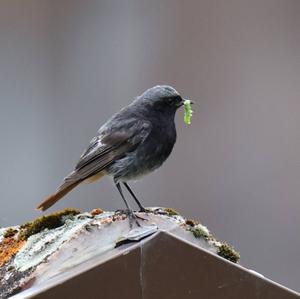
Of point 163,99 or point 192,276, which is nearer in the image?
point 192,276

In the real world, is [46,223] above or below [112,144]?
below

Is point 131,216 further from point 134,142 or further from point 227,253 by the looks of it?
point 134,142

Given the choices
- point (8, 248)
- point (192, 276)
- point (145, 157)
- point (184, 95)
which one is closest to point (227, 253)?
point (192, 276)

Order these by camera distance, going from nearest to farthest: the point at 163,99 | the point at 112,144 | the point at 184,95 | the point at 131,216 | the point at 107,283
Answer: the point at 107,283 < the point at 131,216 < the point at 112,144 < the point at 163,99 < the point at 184,95

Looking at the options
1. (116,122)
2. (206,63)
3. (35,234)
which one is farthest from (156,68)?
(35,234)

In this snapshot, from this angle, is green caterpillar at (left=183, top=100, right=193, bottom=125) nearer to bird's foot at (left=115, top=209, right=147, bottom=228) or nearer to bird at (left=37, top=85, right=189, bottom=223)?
bird at (left=37, top=85, right=189, bottom=223)

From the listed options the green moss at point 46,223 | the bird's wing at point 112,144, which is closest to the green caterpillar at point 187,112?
the bird's wing at point 112,144

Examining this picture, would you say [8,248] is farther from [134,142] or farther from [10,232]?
[134,142]

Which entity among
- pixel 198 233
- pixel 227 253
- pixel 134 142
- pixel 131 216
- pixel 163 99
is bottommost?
pixel 227 253

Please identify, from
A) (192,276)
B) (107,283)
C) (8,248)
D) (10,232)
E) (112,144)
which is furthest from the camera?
(112,144)
